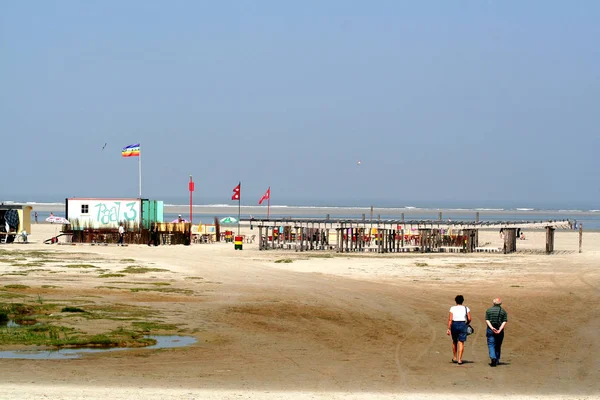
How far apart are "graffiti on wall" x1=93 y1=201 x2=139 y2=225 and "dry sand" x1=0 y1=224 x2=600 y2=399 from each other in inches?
594

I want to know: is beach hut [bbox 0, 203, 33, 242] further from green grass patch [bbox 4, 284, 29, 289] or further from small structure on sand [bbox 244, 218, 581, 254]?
green grass patch [bbox 4, 284, 29, 289]

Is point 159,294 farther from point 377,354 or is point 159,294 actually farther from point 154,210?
point 154,210

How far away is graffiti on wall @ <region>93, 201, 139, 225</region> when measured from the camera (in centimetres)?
5525

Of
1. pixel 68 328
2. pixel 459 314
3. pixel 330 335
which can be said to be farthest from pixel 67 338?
pixel 459 314

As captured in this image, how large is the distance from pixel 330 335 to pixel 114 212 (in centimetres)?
3691

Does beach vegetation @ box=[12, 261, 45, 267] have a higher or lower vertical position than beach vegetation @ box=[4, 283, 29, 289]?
higher

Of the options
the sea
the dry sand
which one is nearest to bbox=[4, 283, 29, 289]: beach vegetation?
the dry sand

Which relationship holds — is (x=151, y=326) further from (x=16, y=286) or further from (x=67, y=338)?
(x=16, y=286)

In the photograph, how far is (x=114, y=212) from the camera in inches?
2178

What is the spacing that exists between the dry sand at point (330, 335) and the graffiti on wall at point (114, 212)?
1509cm

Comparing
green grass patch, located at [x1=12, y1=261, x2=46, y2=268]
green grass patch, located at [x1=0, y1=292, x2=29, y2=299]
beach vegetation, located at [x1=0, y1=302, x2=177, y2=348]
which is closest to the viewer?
beach vegetation, located at [x1=0, y1=302, x2=177, y2=348]

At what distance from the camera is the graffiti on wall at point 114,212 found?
181ft

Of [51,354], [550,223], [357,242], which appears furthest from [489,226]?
[51,354]

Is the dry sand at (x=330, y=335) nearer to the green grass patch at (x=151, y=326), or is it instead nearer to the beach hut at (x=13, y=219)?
the green grass patch at (x=151, y=326)
